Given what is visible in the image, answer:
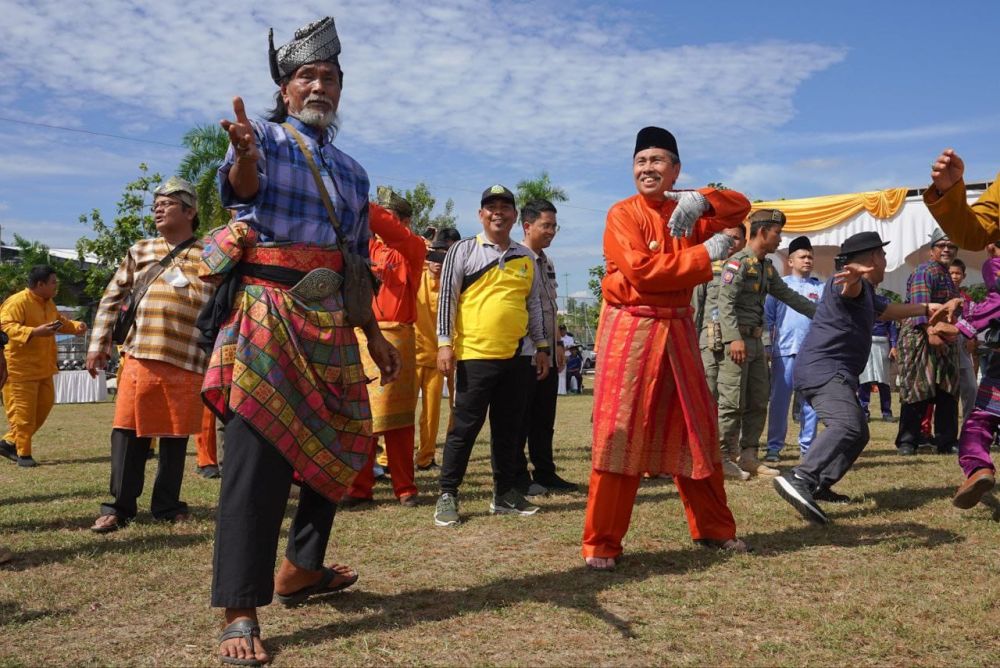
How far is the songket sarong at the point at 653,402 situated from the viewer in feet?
13.9

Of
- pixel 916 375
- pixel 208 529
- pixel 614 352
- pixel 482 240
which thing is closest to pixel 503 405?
pixel 482 240

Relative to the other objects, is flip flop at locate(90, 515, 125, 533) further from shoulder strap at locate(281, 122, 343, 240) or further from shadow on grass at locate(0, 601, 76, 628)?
shoulder strap at locate(281, 122, 343, 240)

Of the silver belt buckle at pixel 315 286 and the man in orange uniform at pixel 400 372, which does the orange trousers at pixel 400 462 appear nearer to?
the man in orange uniform at pixel 400 372

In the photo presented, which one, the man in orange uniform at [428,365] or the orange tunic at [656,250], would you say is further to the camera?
the man in orange uniform at [428,365]

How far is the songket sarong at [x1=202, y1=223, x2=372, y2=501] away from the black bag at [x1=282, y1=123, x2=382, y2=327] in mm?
37

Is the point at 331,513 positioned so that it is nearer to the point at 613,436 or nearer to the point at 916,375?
the point at 613,436

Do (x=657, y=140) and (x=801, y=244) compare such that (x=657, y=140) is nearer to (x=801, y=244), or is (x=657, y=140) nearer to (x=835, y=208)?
(x=801, y=244)

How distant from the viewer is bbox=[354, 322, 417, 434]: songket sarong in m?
6.10

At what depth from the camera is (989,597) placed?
3553 millimetres

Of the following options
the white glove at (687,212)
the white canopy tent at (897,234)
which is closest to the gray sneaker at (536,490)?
the white glove at (687,212)

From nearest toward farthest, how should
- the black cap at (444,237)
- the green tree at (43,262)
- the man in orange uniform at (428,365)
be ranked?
the man in orange uniform at (428,365), the black cap at (444,237), the green tree at (43,262)

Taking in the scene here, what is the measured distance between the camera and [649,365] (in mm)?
4234

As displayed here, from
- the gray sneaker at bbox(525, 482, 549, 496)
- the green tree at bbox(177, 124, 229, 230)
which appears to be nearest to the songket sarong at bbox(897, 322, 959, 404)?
the gray sneaker at bbox(525, 482, 549, 496)

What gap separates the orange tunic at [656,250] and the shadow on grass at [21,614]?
2799 mm
